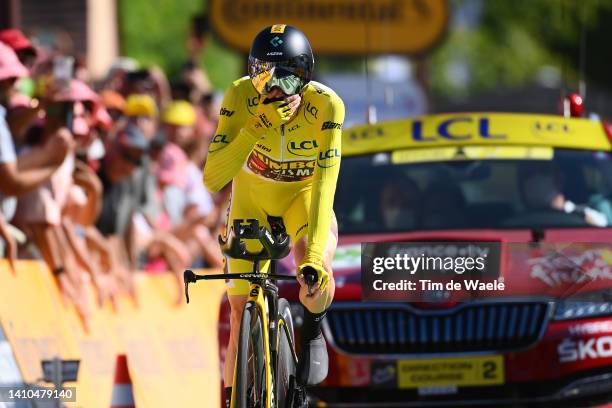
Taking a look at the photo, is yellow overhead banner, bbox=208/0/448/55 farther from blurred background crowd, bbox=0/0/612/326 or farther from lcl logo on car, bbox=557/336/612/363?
lcl logo on car, bbox=557/336/612/363

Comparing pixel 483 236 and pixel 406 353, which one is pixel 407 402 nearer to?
pixel 406 353

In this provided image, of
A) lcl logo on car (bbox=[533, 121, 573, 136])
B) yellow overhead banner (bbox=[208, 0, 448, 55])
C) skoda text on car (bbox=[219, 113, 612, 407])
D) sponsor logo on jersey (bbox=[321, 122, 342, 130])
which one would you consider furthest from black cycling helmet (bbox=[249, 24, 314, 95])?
yellow overhead banner (bbox=[208, 0, 448, 55])

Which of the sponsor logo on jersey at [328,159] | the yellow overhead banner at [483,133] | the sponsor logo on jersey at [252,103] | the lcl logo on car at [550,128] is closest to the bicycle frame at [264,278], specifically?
the sponsor logo on jersey at [328,159]

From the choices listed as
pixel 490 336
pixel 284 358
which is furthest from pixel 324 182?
pixel 490 336

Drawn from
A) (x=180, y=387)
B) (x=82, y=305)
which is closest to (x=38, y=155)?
(x=82, y=305)

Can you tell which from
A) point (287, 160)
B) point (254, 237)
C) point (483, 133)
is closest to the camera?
point (254, 237)

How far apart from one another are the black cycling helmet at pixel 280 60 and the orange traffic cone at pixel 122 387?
194 cm

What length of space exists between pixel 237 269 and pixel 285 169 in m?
0.50

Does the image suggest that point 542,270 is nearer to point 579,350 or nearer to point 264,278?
point 579,350

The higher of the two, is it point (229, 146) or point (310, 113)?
point (310, 113)

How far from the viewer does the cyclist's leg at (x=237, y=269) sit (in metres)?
6.86

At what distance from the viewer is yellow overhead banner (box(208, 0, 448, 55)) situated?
22812mm

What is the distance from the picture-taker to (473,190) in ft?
28.9

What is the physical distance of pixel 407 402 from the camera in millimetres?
7457
